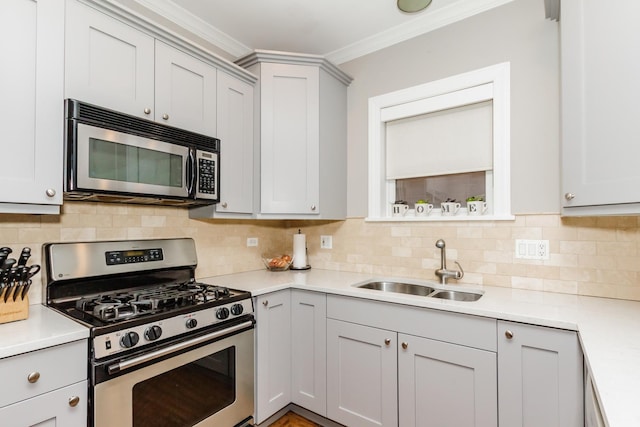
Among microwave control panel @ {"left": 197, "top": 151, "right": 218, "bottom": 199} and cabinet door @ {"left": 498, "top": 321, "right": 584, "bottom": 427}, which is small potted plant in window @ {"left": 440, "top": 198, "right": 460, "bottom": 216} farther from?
microwave control panel @ {"left": 197, "top": 151, "right": 218, "bottom": 199}

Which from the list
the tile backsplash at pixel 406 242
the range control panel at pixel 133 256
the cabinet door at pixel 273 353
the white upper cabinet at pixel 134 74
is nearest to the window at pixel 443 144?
the tile backsplash at pixel 406 242

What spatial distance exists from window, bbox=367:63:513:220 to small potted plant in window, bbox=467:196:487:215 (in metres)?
0.04

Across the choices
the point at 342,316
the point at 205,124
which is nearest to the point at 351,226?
the point at 342,316

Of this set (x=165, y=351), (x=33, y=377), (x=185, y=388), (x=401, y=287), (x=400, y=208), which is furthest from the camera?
(x=400, y=208)

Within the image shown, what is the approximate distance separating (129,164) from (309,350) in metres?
1.47

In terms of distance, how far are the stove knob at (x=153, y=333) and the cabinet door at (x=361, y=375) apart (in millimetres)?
951

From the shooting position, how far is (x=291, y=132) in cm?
238

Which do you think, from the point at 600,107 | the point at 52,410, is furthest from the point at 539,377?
the point at 52,410

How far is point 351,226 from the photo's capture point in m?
2.68

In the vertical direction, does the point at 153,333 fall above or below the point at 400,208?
below

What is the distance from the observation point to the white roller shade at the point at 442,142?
2174mm

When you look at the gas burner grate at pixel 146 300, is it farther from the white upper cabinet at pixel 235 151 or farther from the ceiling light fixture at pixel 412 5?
the ceiling light fixture at pixel 412 5

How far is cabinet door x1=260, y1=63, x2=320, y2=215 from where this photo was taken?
2340mm

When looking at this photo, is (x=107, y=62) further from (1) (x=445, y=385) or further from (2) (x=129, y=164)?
(1) (x=445, y=385)
